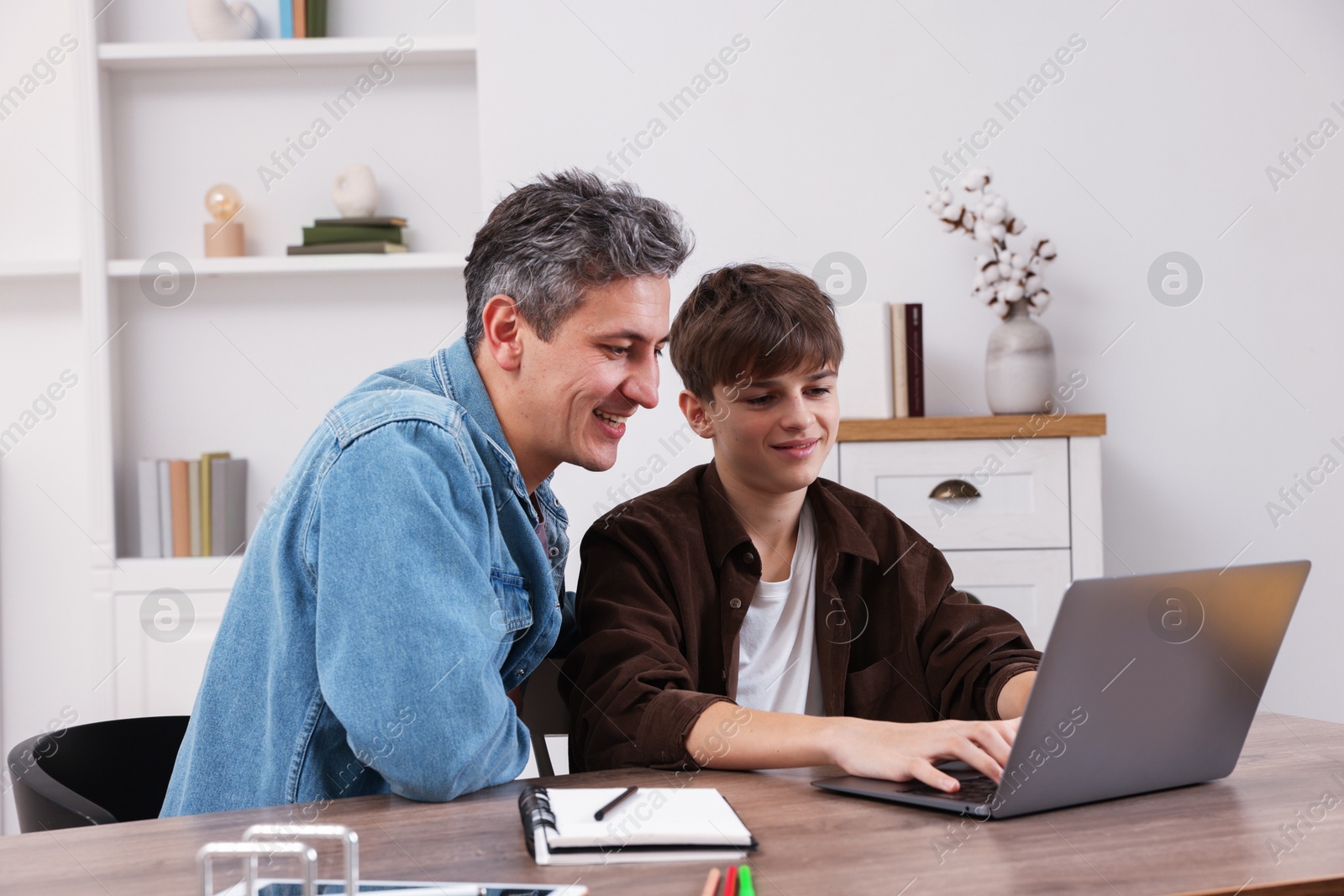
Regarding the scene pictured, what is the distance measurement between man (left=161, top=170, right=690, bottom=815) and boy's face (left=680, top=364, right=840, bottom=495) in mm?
249

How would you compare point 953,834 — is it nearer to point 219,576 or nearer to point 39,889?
point 39,889

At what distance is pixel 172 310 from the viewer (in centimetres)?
289

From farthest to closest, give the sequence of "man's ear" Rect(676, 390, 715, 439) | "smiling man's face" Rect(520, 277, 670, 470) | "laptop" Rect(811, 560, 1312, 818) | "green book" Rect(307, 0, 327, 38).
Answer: "green book" Rect(307, 0, 327, 38) → "man's ear" Rect(676, 390, 715, 439) → "smiling man's face" Rect(520, 277, 670, 470) → "laptop" Rect(811, 560, 1312, 818)

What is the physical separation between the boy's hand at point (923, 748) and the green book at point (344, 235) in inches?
83.7

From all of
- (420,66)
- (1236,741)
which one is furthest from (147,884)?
(420,66)

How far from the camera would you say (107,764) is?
134 cm

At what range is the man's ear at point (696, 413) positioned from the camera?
1584 millimetres

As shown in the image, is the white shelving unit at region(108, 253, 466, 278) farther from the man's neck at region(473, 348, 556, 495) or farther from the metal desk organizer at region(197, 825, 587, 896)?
the metal desk organizer at region(197, 825, 587, 896)

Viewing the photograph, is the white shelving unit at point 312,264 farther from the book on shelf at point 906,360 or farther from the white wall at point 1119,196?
the book on shelf at point 906,360

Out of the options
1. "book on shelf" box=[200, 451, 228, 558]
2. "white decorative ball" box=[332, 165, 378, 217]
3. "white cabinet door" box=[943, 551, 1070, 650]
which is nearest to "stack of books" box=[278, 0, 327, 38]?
"white decorative ball" box=[332, 165, 378, 217]

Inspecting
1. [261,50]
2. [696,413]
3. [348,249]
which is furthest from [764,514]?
[261,50]

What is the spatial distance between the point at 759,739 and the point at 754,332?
622 mm

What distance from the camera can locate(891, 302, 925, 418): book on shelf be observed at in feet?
8.29

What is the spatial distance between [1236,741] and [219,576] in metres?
2.38
